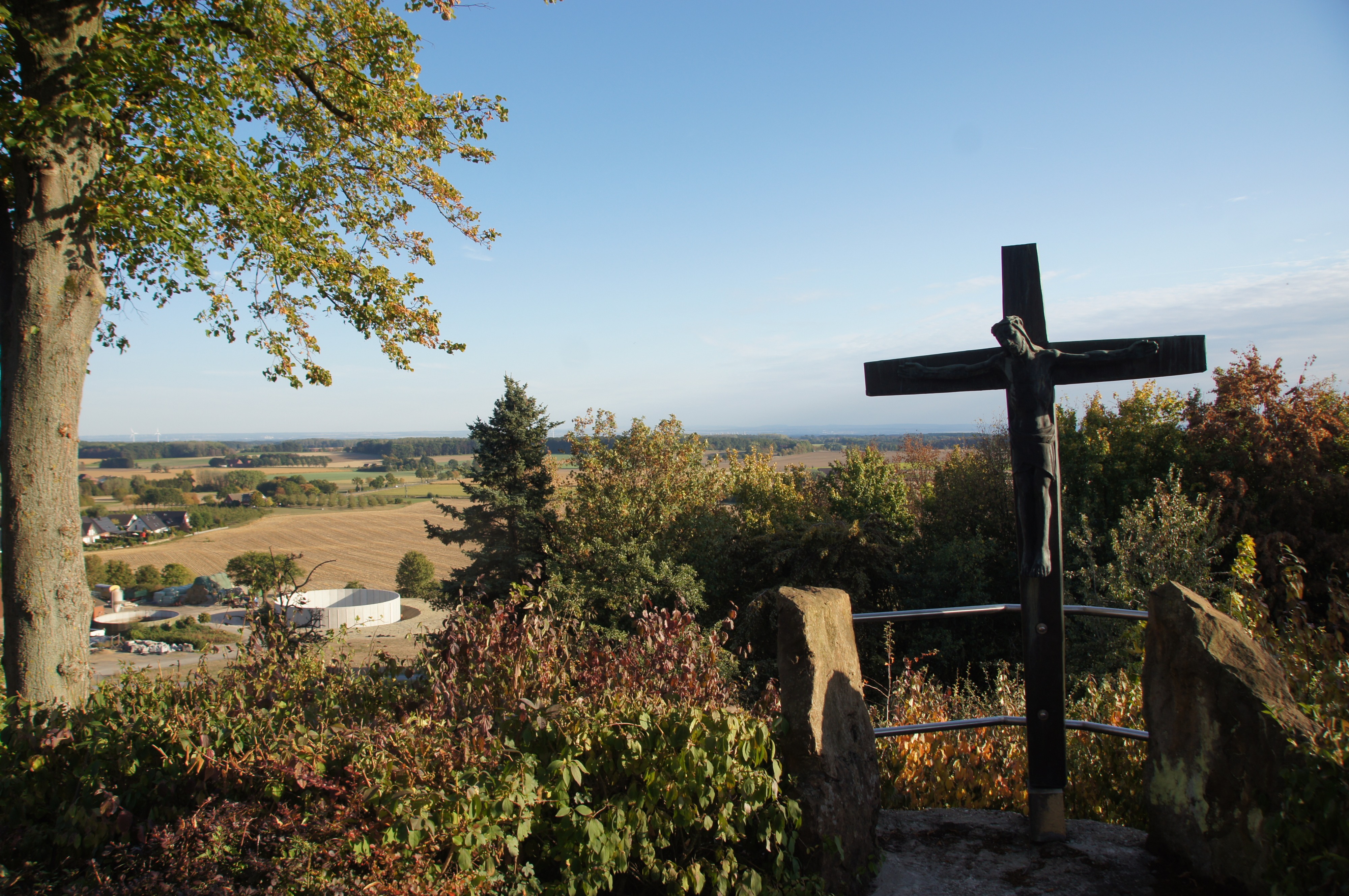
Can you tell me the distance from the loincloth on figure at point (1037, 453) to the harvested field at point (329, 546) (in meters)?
46.2

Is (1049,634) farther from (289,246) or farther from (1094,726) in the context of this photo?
(289,246)

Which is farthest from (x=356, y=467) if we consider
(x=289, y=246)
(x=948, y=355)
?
(x=948, y=355)

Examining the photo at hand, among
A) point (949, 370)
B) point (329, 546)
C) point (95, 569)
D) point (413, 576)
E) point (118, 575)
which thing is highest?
point (949, 370)

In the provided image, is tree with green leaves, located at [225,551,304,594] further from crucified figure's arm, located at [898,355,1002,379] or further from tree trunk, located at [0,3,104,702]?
crucified figure's arm, located at [898,355,1002,379]

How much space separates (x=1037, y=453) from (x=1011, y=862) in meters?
1.75

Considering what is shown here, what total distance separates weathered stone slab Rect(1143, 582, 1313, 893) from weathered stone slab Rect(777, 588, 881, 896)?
1133 mm

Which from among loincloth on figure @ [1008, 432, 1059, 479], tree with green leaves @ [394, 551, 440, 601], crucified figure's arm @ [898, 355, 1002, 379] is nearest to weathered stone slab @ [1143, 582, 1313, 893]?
loincloth on figure @ [1008, 432, 1059, 479]

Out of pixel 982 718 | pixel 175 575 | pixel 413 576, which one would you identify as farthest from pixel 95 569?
pixel 982 718

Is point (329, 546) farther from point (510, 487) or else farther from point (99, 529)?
point (510, 487)

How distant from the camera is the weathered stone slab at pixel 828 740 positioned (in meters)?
2.83

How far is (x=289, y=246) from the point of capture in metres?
7.75

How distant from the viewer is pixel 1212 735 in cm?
270

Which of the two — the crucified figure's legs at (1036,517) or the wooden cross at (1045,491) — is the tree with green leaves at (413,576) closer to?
the wooden cross at (1045,491)

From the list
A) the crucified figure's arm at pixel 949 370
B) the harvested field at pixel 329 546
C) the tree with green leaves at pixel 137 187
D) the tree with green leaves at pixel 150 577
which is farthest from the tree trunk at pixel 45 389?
the tree with green leaves at pixel 150 577
